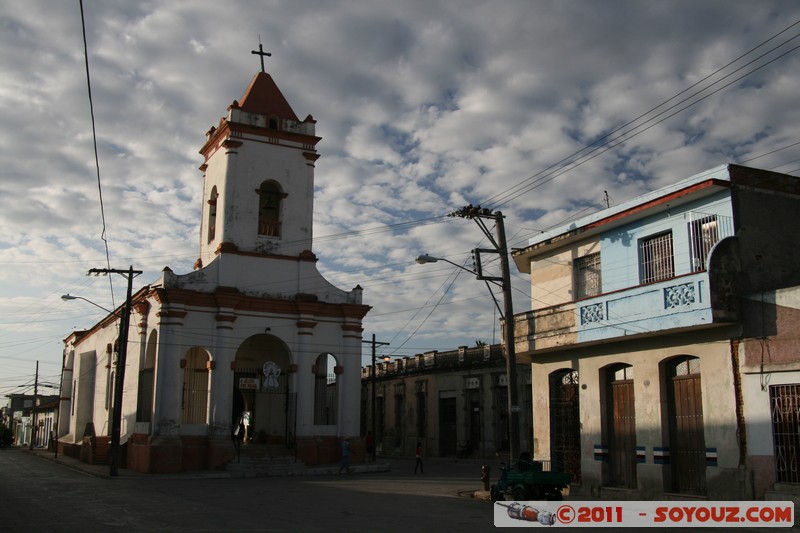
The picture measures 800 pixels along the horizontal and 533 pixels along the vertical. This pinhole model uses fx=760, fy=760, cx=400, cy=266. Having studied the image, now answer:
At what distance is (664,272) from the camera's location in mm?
19141

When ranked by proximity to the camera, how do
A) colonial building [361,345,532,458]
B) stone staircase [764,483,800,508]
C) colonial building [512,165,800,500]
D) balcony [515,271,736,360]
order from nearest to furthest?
stone staircase [764,483,800,508], colonial building [512,165,800,500], balcony [515,271,736,360], colonial building [361,345,532,458]

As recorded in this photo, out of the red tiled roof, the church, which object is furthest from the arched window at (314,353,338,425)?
the red tiled roof

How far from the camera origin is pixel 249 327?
30391 millimetres

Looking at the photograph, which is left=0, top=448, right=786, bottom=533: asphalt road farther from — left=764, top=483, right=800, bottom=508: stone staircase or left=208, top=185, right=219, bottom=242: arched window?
left=208, top=185, right=219, bottom=242: arched window

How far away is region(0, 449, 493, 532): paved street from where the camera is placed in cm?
1355

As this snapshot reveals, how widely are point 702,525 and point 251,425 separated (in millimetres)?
21229

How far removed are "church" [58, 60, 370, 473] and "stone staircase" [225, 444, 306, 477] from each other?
0.45 m

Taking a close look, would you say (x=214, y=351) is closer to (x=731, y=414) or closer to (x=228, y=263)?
(x=228, y=263)

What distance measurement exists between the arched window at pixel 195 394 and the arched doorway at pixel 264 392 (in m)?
1.44

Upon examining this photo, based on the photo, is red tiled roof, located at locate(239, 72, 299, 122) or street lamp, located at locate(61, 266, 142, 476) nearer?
street lamp, located at locate(61, 266, 142, 476)

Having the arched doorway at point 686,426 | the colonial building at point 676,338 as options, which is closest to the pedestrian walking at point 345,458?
the colonial building at point 676,338

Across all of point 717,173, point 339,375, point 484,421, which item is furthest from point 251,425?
point 717,173

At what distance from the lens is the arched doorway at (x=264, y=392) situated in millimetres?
30844

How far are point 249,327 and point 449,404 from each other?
19.1 metres
